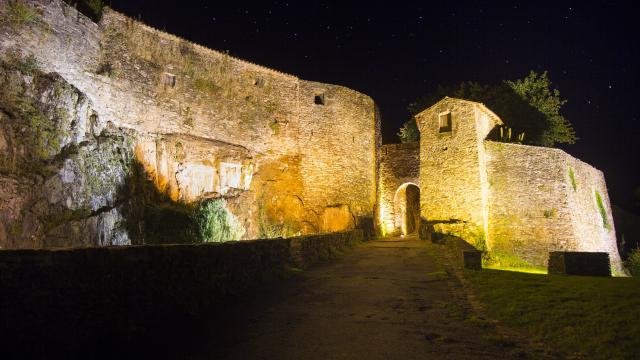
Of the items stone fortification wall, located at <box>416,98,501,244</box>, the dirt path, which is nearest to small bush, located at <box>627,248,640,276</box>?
stone fortification wall, located at <box>416,98,501,244</box>

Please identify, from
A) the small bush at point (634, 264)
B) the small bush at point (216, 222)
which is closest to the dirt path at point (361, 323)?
the small bush at point (216, 222)

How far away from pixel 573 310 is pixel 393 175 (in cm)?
2103

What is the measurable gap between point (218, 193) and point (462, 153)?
12.0 metres

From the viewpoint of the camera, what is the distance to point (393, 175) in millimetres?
27016

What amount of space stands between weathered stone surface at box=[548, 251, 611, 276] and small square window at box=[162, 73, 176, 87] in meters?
16.6

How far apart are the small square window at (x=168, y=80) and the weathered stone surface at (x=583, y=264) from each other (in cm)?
1660

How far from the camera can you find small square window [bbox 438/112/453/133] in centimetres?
2147

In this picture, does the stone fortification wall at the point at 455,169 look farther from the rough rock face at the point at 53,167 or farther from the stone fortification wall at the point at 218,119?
the rough rock face at the point at 53,167

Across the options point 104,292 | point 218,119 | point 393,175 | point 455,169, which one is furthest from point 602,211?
point 104,292

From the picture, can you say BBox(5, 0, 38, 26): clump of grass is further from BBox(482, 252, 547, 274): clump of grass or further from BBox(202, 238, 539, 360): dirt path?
BBox(482, 252, 547, 274): clump of grass

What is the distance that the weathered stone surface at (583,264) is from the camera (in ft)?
32.1

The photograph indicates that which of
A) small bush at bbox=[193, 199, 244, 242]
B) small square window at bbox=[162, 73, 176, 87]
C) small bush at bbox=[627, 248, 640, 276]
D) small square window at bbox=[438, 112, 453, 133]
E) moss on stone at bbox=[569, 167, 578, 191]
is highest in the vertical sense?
small square window at bbox=[162, 73, 176, 87]

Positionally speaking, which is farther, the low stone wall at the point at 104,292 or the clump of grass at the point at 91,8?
the clump of grass at the point at 91,8

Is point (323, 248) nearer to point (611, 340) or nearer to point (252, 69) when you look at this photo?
point (611, 340)
